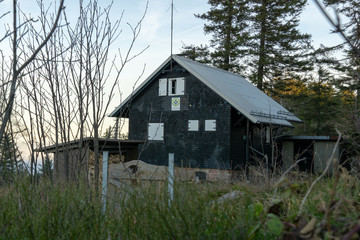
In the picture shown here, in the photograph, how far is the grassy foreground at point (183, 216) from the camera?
1.88m

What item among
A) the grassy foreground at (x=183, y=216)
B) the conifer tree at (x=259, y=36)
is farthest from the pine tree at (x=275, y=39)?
the grassy foreground at (x=183, y=216)

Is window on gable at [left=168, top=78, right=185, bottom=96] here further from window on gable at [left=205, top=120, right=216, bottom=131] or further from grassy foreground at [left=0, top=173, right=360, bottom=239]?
grassy foreground at [left=0, top=173, right=360, bottom=239]

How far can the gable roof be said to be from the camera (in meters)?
18.8

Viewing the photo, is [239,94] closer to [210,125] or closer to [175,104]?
[210,125]

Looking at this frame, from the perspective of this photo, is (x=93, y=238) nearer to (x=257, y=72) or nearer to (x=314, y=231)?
(x=314, y=231)

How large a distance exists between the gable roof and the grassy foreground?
15.1 m

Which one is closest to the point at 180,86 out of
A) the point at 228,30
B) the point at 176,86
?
the point at 176,86

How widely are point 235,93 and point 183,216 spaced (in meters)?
18.7

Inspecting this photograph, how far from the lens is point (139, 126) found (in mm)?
22062

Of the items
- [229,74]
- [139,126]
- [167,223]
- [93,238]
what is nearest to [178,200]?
[167,223]

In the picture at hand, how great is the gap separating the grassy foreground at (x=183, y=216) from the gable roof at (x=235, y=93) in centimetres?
1510

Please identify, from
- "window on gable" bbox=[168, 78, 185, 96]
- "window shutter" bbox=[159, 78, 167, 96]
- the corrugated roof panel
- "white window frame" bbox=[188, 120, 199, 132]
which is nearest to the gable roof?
the corrugated roof panel

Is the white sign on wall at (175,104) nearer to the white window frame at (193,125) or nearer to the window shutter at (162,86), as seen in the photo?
the window shutter at (162,86)

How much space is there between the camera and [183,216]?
2.35 m
